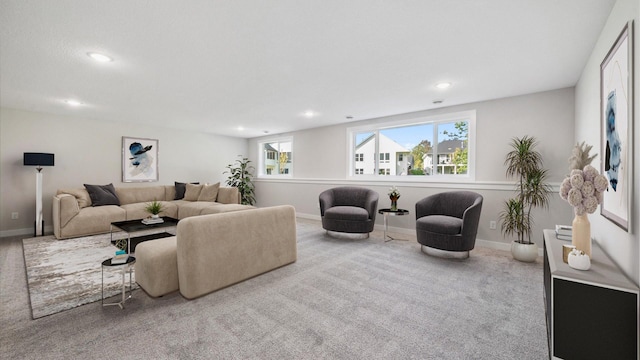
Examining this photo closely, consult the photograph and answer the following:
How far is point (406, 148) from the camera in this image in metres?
5.15

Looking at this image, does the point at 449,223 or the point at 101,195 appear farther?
the point at 101,195

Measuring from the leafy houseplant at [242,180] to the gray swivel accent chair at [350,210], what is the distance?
347cm

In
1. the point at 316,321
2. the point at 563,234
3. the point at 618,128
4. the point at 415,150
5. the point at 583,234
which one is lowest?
the point at 316,321

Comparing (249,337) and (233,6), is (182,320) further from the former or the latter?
(233,6)

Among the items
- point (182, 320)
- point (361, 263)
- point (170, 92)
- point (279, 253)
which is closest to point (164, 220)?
point (170, 92)

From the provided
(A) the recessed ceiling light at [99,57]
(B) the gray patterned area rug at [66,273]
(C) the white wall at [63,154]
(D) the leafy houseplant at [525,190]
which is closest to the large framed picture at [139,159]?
(C) the white wall at [63,154]

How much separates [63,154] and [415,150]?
686 cm

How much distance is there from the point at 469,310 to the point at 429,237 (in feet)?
4.72

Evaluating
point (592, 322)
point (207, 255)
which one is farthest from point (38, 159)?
point (592, 322)

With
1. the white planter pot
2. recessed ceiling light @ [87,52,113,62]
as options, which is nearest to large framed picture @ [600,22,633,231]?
the white planter pot

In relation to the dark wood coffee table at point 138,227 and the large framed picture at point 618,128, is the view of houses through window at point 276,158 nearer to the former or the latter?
the dark wood coffee table at point 138,227

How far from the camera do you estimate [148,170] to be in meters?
6.37

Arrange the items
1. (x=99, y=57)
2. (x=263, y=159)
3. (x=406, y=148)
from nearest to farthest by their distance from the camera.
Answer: (x=99, y=57), (x=406, y=148), (x=263, y=159)

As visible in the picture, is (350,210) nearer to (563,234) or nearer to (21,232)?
(563,234)
